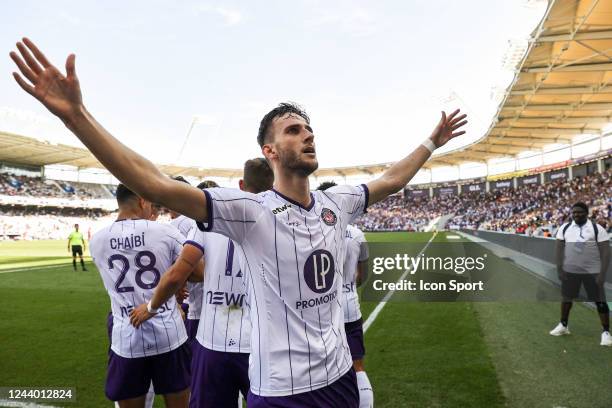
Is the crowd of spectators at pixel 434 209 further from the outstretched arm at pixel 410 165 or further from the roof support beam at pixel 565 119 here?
the outstretched arm at pixel 410 165

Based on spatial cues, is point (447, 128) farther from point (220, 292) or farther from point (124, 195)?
point (124, 195)

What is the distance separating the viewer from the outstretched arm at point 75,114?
5.21 feet

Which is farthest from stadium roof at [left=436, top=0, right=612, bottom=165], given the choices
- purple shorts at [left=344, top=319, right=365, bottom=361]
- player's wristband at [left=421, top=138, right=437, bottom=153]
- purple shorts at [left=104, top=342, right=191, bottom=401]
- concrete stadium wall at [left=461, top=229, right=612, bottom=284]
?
purple shorts at [left=104, top=342, right=191, bottom=401]

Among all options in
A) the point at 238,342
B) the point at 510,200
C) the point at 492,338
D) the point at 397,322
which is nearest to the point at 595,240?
the point at 492,338

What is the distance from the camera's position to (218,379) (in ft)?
9.23

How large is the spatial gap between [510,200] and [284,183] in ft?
198

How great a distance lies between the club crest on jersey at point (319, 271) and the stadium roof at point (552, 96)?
17326mm

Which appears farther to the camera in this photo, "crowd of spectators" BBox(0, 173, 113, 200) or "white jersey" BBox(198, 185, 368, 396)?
"crowd of spectators" BBox(0, 173, 113, 200)

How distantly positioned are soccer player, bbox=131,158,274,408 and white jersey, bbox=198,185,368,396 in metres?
0.76

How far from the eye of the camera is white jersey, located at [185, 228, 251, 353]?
296cm

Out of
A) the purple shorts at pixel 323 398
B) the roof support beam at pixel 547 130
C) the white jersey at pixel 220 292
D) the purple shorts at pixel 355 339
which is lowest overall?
the purple shorts at pixel 355 339

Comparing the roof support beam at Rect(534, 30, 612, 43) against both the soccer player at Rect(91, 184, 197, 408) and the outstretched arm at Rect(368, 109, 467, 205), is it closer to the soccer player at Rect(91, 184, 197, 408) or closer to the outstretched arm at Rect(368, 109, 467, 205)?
the outstretched arm at Rect(368, 109, 467, 205)

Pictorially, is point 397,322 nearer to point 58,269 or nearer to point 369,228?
point 58,269

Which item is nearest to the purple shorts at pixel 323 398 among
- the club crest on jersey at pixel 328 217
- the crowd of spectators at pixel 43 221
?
the club crest on jersey at pixel 328 217
